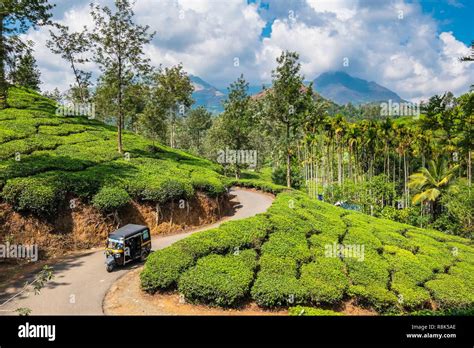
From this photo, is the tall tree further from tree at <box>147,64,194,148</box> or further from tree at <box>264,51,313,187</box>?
tree at <box>264,51,313,187</box>

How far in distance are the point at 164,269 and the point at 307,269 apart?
6.92 meters

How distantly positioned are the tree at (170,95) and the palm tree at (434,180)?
116ft

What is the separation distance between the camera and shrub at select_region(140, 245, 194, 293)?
42.9 feet

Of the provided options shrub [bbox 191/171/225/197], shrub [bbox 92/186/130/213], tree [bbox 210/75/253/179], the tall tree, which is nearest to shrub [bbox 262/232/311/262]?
shrub [bbox 191/171/225/197]

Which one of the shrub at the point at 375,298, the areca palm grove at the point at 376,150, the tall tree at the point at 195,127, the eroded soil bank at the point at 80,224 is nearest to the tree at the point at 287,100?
the areca palm grove at the point at 376,150

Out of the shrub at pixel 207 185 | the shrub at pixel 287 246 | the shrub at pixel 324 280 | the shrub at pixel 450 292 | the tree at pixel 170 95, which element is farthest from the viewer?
the tree at pixel 170 95

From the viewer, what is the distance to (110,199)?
62.1ft

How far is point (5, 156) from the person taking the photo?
2075 cm

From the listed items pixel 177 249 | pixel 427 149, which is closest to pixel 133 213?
pixel 177 249

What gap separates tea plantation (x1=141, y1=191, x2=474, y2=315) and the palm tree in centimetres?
2217

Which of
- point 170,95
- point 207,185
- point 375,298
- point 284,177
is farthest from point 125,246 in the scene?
point 284,177

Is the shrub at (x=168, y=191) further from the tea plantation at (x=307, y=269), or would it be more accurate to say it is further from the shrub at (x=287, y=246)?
the shrub at (x=287, y=246)

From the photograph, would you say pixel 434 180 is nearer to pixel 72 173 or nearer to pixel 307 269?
pixel 307 269

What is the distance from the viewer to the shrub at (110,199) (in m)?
18.7
